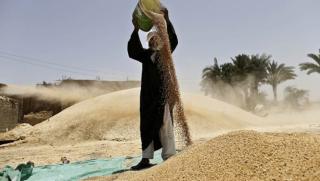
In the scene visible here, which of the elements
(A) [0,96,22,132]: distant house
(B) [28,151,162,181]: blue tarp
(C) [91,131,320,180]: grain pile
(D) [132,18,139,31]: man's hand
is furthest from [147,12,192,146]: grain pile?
(A) [0,96,22,132]: distant house

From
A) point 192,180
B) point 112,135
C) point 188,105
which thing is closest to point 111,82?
point 188,105

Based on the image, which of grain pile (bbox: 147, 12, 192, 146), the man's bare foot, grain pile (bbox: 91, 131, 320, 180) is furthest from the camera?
grain pile (bbox: 147, 12, 192, 146)

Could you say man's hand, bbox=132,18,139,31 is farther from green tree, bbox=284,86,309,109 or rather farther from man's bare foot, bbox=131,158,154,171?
green tree, bbox=284,86,309,109

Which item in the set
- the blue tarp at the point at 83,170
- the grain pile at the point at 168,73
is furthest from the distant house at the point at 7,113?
the grain pile at the point at 168,73

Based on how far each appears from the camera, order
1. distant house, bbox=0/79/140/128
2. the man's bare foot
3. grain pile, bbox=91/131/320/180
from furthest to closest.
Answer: distant house, bbox=0/79/140/128 < the man's bare foot < grain pile, bbox=91/131/320/180

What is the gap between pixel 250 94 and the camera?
3553 centimetres

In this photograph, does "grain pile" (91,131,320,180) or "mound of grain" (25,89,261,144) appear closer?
"grain pile" (91,131,320,180)

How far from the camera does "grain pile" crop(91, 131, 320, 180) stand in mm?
2816

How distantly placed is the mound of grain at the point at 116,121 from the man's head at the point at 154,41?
26.6 feet

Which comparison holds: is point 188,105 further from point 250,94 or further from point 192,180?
point 250,94

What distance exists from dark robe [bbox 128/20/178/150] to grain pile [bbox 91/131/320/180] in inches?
39.2

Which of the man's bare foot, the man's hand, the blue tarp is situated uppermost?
the man's hand

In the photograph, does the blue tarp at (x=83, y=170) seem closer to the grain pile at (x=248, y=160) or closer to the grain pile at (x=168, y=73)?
the grain pile at (x=168, y=73)

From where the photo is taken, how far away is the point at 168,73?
5.23 meters
